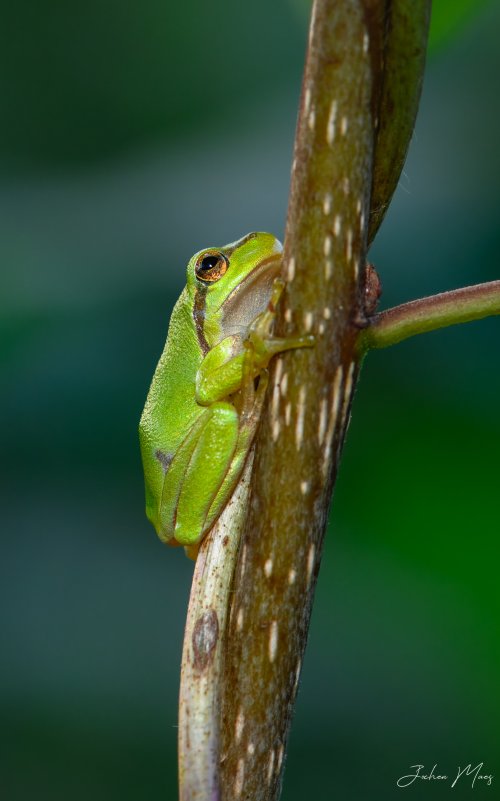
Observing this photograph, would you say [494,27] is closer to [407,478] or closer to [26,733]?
[407,478]

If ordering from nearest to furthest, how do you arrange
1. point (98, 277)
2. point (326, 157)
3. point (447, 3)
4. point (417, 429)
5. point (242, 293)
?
point (326, 157), point (242, 293), point (447, 3), point (417, 429), point (98, 277)

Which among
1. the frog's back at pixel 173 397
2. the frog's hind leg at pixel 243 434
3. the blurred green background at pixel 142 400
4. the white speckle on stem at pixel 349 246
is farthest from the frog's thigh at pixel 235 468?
the blurred green background at pixel 142 400

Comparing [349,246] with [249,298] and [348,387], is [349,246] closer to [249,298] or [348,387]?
[348,387]

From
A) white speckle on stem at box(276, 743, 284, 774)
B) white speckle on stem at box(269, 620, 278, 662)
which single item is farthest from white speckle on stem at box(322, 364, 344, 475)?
white speckle on stem at box(276, 743, 284, 774)

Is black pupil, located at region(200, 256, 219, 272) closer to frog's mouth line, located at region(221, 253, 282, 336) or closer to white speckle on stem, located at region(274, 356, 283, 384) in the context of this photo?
frog's mouth line, located at region(221, 253, 282, 336)

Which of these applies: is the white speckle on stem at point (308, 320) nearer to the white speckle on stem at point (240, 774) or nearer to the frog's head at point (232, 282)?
the white speckle on stem at point (240, 774)

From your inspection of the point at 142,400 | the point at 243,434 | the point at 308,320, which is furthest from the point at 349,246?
the point at 142,400

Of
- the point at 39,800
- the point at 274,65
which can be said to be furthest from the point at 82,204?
the point at 39,800
